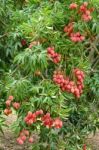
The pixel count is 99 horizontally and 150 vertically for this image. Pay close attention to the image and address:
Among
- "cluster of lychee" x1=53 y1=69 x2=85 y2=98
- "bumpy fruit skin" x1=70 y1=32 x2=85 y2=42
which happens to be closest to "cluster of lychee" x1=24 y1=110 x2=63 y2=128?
"cluster of lychee" x1=53 y1=69 x2=85 y2=98

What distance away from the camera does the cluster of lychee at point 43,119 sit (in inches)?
171

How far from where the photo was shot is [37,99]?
4391 mm

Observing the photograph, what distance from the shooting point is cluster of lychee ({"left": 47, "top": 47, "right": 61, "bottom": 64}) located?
4555 millimetres

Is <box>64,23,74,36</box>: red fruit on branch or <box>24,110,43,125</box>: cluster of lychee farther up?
<box>64,23,74,36</box>: red fruit on branch

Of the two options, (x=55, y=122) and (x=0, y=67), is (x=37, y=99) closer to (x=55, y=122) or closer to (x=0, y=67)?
(x=55, y=122)

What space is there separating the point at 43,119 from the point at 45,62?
551 millimetres

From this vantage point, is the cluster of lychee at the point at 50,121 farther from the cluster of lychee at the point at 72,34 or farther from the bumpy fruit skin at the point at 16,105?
the cluster of lychee at the point at 72,34

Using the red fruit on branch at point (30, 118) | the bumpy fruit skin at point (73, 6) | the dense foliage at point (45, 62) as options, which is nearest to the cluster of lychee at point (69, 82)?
the dense foliage at point (45, 62)

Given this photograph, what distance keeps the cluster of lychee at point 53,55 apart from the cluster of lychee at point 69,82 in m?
0.13

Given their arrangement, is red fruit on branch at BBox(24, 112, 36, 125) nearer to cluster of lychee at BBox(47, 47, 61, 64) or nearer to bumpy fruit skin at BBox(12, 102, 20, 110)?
bumpy fruit skin at BBox(12, 102, 20, 110)

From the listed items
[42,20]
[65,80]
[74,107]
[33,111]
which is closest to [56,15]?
[42,20]

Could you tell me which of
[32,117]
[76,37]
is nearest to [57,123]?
[32,117]

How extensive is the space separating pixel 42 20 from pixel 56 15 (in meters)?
0.35

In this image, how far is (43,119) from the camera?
436 centimetres
